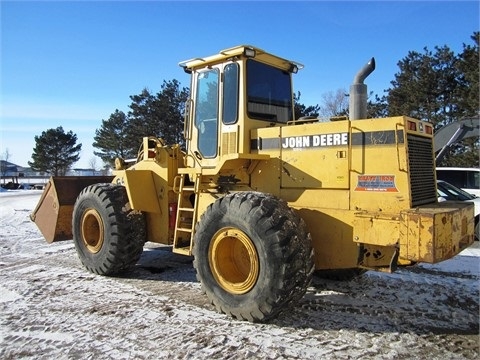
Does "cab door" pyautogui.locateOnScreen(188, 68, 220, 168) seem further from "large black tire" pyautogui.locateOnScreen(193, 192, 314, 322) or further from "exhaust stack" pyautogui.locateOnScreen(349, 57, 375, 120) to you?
"exhaust stack" pyautogui.locateOnScreen(349, 57, 375, 120)

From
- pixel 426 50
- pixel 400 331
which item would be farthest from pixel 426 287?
pixel 426 50

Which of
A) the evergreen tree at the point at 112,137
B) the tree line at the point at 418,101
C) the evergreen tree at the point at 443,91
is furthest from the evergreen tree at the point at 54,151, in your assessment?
the evergreen tree at the point at 443,91

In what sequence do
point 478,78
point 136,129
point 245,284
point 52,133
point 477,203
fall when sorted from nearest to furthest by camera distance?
1. point 245,284
2. point 477,203
3. point 478,78
4. point 136,129
5. point 52,133

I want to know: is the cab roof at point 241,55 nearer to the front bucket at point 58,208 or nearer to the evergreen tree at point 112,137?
the front bucket at point 58,208

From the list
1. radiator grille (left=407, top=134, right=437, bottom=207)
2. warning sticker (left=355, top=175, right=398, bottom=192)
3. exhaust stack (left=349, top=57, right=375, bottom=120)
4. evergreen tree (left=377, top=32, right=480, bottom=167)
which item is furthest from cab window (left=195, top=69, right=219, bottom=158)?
evergreen tree (left=377, top=32, right=480, bottom=167)

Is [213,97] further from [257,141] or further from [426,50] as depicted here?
[426,50]

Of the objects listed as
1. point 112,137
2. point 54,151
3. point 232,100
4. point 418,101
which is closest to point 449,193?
point 232,100

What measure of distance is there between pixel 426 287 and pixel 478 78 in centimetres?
2119

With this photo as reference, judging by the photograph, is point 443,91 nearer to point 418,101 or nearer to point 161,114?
point 418,101

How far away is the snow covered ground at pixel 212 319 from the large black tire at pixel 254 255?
0.87 ft

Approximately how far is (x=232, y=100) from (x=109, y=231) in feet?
8.88

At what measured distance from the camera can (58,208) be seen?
25.6ft

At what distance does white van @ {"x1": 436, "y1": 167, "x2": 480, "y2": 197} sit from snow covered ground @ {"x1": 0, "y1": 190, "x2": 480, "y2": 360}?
21.8 ft

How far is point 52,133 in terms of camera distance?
5319 cm
